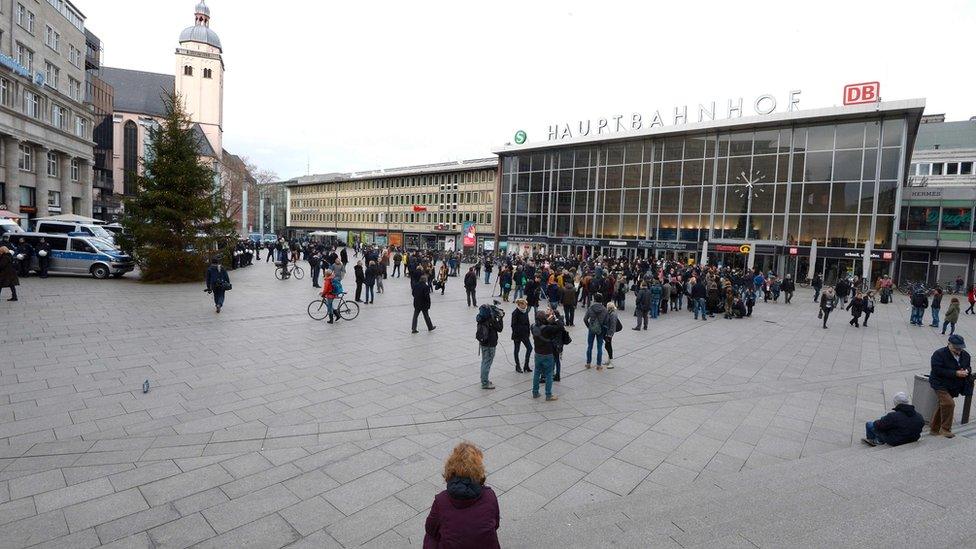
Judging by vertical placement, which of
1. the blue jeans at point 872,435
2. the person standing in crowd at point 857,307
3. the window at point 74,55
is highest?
the window at point 74,55

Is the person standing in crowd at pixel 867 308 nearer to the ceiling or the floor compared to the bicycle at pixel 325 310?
nearer to the ceiling

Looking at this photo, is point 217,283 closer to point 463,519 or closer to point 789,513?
point 463,519

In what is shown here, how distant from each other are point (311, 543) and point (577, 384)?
5950mm

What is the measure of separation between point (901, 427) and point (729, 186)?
38.9m

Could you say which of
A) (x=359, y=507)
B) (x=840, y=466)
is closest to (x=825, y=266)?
(x=840, y=466)

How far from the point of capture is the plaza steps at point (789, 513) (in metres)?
3.97

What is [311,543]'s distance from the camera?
4184mm

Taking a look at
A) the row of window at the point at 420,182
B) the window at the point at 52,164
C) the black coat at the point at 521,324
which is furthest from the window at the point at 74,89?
the black coat at the point at 521,324

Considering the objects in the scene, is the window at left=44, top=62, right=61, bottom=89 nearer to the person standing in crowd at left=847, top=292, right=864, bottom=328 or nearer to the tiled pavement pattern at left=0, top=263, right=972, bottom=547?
the tiled pavement pattern at left=0, top=263, right=972, bottom=547

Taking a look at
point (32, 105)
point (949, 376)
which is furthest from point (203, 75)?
point (949, 376)

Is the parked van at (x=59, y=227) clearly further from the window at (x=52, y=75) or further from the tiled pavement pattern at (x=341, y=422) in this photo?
the window at (x=52, y=75)

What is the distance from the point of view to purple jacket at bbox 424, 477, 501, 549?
9.25ft

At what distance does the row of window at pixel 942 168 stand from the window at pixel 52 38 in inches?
3179

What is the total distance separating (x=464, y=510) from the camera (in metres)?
2.89
